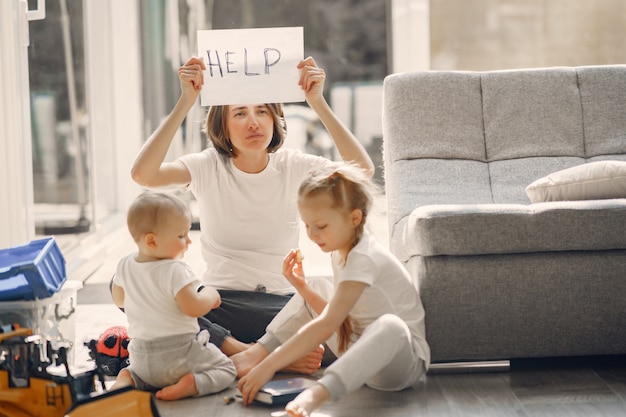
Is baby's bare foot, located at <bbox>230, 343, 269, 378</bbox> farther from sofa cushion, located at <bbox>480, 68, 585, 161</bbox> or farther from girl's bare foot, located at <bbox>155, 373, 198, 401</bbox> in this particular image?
sofa cushion, located at <bbox>480, 68, 585, 161</bbox>

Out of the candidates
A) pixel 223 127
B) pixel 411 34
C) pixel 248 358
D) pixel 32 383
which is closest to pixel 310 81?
pixel 223 127

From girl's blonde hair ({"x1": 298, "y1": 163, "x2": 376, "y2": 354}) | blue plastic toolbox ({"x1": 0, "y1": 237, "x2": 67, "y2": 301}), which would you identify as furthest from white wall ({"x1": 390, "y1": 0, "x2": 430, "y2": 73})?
blue plastic toolbox ({"x1": 0, "y1": 237, "x2": 67, "y2": 301})

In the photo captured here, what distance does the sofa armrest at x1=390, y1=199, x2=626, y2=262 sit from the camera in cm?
224

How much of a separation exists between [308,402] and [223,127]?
958 mm

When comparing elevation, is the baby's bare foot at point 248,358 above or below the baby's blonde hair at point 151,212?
below

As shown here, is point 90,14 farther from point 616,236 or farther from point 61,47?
point 616,236

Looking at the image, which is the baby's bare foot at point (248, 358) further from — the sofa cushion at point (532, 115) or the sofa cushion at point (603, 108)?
the sofa cushion at point (603, 108)

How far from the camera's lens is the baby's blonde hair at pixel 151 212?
83.4 inches

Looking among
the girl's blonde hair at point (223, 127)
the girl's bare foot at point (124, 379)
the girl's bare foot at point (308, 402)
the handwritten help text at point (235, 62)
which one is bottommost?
the girl's bare foot at point (124, 379)

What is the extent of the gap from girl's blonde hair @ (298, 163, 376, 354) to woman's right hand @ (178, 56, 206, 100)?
45cm

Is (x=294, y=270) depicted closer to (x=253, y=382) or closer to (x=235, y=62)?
(x=253, y=382)

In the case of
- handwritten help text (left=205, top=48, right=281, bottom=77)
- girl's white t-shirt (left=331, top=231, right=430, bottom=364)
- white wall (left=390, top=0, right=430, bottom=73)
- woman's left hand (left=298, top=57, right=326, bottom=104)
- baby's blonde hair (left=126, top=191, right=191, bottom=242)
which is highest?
white wall (left=390, top=0, right=430, bottom=73)

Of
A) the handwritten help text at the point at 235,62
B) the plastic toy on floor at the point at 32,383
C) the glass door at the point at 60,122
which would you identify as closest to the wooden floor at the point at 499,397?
the plastic toy on floor at the point at 32,383

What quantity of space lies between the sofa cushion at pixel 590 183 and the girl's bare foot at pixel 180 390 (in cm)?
108
